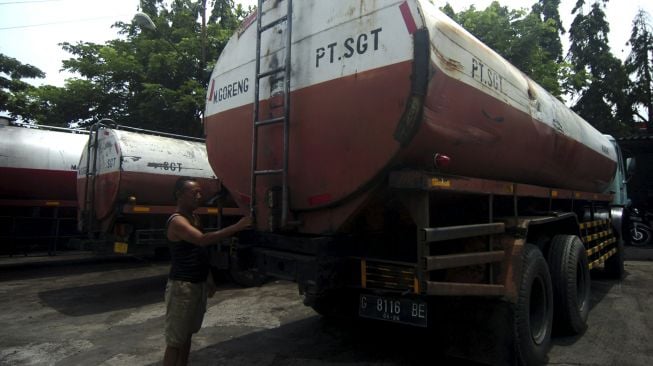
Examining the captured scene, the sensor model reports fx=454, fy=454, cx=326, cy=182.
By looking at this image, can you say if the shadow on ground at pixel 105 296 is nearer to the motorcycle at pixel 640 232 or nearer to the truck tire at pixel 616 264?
the truck tire at pixel 616 264

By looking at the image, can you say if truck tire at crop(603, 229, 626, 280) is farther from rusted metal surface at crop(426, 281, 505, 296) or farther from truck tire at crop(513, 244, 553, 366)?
rusted metal surface at crop(426, 281, 505, 296)

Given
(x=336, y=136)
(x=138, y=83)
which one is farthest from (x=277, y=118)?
(x=138, y=83)

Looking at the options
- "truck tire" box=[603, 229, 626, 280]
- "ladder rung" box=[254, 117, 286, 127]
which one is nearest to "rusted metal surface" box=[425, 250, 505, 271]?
"ladder rung" box=[254, 117, 286, 127]

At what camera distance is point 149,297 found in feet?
23.1

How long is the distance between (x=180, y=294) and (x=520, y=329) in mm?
2639

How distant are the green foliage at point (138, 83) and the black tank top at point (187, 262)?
11334 millimetres

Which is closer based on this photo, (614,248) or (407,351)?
(407,351)

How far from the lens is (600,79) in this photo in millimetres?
19578

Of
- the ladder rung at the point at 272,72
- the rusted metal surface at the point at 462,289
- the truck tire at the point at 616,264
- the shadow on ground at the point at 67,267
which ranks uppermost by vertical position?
the ladder rung at the point at 272,72

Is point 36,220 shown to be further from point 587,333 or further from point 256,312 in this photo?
point 587,333

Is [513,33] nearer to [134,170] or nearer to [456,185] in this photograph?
[134,170]

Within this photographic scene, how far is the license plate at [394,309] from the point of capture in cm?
326

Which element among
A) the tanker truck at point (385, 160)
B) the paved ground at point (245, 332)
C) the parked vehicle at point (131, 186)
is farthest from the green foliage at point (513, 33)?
the tanker truck at point (385, 160)

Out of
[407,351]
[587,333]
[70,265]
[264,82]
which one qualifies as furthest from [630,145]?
[70,265]
